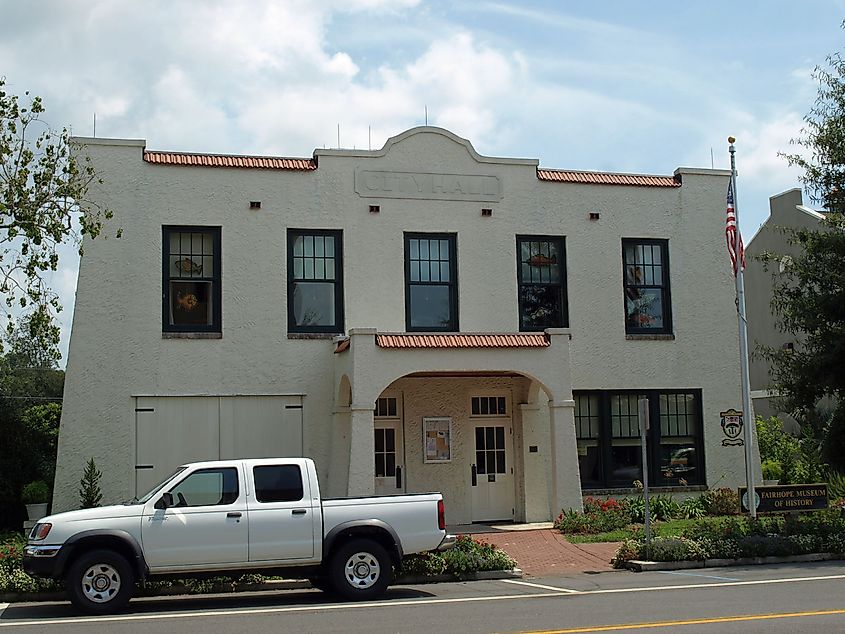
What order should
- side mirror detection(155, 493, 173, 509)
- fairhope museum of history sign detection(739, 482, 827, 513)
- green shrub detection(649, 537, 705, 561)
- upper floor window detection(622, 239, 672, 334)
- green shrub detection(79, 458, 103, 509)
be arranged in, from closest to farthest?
side mirror detection(155, 493, 173, 509) < green shrub detection(649, 537, 705, 561) < fairhope museum of history sign detection(739, 482, 827, 513) < green shrub detection(79, 458, 103, 509) < upper floor window detection(622, 239, 672, 334)

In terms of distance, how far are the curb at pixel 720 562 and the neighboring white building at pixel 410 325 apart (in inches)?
179

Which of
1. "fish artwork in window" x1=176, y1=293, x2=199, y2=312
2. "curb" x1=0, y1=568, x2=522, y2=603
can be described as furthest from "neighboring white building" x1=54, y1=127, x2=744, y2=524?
"curb" x1=0, y1=568, x2=522, y2=603

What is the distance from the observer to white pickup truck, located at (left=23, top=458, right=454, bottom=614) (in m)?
12.5

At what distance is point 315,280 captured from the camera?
21562 millimetres

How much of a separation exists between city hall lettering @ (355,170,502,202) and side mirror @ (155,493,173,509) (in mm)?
10240

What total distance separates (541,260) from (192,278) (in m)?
7.52

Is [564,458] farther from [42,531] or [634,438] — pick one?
[42,531]

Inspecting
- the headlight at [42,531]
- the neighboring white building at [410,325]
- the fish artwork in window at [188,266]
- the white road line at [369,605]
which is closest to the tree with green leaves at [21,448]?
the neighboring white building at [410,325]

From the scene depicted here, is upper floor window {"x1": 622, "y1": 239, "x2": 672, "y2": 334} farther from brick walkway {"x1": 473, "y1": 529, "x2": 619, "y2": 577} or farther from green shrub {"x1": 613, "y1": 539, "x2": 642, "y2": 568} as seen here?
green shrub {"x1": 613, "y1": 539, "x2": 642, "y2": 568}

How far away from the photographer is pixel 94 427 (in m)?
Answer: 20.1

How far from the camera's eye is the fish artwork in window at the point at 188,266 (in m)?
21.0

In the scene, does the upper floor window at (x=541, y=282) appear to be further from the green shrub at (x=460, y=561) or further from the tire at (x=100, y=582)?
the tire at (x=100, y=582)

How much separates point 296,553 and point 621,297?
39.8ft

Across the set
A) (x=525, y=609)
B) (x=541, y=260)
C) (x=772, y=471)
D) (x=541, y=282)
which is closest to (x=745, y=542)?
(x=525, y=609)
